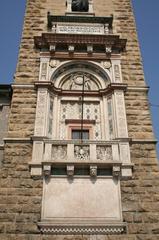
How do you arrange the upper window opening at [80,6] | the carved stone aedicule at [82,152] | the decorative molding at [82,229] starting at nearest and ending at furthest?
the decorative molding at [82,229] → the carved stone aedicule at [82,152] → the upper window opening at [80,6]

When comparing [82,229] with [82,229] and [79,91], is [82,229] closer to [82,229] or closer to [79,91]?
[82,229]

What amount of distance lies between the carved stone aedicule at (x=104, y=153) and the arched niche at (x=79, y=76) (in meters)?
2.90

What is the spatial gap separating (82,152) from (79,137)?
1.34 meters

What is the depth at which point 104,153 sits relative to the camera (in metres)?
10.3

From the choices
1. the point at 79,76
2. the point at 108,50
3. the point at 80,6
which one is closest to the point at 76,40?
the point at 108,50

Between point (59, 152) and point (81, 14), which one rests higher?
point (81, 14)

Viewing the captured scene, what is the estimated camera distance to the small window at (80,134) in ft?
37.7

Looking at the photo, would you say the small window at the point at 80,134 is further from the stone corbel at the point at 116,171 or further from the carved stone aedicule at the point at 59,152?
the stone corbel at the point at 116,171

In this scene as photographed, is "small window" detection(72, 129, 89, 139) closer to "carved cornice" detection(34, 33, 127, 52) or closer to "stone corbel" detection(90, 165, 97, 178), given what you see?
"stone corbel" detection(90, 165, 97, 178)

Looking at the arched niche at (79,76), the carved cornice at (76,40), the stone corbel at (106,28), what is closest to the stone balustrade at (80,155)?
the arched niche at (79,76)

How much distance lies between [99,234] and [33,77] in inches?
237

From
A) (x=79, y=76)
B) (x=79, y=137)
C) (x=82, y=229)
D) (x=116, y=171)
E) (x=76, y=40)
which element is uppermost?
(x=76, y=40)

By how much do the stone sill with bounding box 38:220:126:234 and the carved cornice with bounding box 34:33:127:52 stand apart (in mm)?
6991

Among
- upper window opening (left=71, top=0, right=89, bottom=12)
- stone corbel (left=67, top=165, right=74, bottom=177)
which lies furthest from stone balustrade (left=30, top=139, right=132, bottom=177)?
upper window opening (left=71, top=0, right=89, bottom=12)
